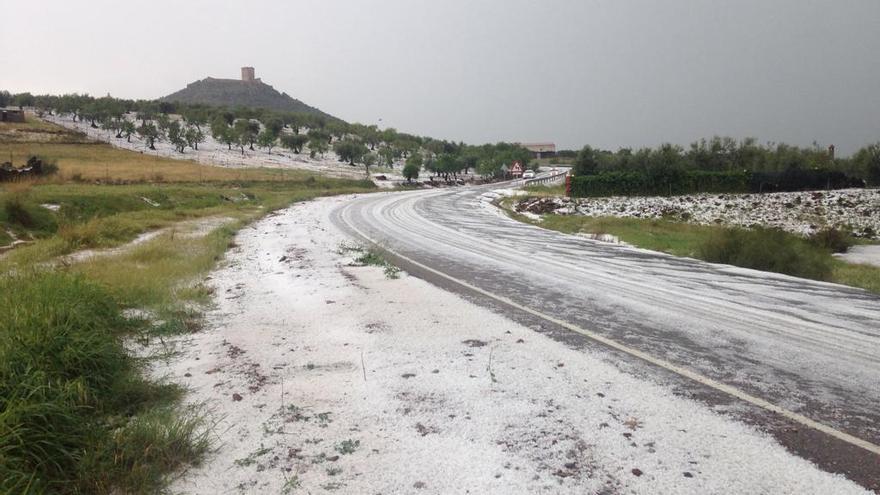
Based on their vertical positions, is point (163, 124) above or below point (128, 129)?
above

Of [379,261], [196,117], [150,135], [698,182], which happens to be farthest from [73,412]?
[196,117]

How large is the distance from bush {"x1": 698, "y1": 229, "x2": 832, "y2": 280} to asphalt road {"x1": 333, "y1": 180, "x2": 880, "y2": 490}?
110 centimetres

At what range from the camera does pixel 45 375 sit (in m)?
3.93

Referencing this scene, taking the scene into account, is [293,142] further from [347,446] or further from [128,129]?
[347,446]

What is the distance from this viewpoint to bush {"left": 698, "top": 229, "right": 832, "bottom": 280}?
13586mm

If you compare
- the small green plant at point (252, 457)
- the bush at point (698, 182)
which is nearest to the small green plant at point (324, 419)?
the small green plant at point (252, 457)

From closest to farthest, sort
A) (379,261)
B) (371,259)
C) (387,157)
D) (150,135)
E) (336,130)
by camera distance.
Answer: (379,261), (371,259), (150,135), (387,157), (336,130)

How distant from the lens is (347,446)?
153 inches

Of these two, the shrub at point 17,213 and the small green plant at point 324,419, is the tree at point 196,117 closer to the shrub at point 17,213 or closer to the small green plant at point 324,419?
the shrub at point 17,213

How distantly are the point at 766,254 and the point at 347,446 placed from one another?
13890 mm

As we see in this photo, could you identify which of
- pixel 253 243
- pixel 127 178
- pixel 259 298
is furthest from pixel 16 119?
pixel 259 298

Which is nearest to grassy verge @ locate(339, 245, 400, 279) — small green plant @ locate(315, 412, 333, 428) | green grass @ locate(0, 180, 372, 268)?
small green plant @ locate(315, 412, 333, 428)

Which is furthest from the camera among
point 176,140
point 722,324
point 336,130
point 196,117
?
point 336,130

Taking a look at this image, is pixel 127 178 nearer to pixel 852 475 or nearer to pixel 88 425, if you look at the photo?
pixel 88 425
